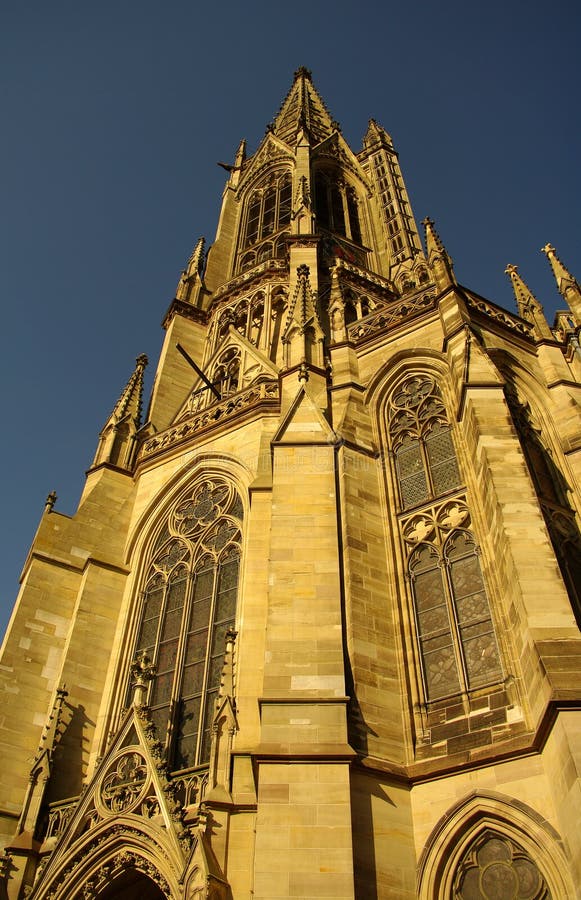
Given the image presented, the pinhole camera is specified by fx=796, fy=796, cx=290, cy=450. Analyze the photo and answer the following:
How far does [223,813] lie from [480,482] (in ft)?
17.4

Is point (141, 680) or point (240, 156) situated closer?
point (141, 680)

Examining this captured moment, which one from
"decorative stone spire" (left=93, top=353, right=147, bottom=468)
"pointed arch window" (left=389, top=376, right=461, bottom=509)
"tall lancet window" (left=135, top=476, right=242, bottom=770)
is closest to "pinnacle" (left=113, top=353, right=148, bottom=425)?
"decorative stone spire" (left=93, top=353, right=147, bottom=468)

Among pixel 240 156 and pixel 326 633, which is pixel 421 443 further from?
pixel 240 156

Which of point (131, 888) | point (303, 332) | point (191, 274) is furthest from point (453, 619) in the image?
point (191, 274)

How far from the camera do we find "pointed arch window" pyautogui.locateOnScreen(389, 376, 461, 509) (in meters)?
12.0

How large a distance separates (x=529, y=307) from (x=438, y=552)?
7.06 metres

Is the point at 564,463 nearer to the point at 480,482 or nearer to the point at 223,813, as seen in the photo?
the point at 480,482

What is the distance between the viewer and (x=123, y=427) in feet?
58.6

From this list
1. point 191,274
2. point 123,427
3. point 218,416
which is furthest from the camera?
point 191,274

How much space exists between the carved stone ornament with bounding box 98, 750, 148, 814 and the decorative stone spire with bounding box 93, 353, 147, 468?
7.54 m

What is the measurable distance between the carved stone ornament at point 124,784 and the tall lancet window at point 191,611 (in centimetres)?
108

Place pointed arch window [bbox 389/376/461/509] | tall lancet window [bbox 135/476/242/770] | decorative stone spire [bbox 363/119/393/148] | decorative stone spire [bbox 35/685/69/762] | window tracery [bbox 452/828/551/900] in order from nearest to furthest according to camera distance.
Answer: window tracery [bbox 452/828/551/900] < decorative stone spire [bbox 35/685/69/762] < tall lancet window [bbox 135/476/242/770] < pointed arch window [bbox 389/376/461/509] < decorative stone spire [bbox 363/119/393/148]

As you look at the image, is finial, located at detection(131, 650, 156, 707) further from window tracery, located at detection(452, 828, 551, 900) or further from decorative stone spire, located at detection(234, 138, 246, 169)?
decorative stone spire, located at detection(234, 138, 246, 169)

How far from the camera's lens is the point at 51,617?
1380cm
